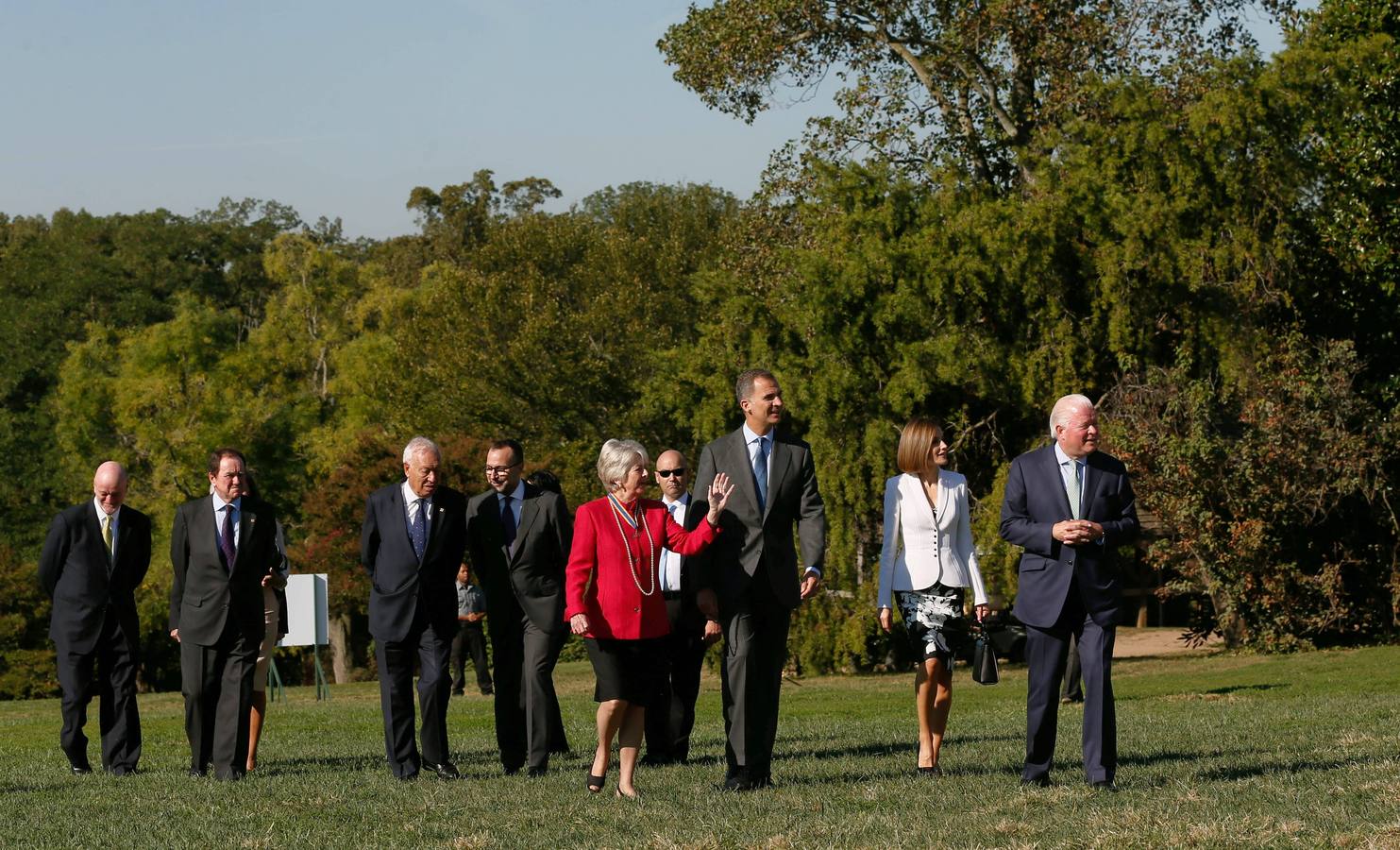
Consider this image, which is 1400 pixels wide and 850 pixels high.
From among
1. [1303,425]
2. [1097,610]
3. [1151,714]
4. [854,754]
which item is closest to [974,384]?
[1303,425]

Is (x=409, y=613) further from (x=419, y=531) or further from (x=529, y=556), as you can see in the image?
(x=529, y=556)

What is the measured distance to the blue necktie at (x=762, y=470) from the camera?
31.4 feet

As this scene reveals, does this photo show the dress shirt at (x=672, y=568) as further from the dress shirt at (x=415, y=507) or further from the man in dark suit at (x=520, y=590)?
the dress shirt at (x=415, y=507)

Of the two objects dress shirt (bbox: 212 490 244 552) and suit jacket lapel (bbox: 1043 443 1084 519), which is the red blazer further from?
dress shirt (bbox: 212 490 244 552)

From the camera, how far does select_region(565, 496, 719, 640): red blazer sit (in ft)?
30.3

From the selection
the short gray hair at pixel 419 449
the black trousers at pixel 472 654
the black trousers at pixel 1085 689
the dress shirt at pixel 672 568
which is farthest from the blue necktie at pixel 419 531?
the black trousers at pixel 472 654

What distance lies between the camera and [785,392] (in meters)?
30.2

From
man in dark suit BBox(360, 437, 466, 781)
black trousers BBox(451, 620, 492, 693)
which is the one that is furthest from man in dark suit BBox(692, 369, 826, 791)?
black trousers BBox(451, 620, 492, 693)

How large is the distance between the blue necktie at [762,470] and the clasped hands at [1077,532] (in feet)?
5.15

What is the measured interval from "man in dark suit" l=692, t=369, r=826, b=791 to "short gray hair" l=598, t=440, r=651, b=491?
1.15 ft

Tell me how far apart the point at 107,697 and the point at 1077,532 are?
679cm

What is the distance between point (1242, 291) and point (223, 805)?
2267 centimetres

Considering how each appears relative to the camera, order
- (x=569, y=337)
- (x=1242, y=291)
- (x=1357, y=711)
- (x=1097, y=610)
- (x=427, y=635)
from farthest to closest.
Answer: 1. (x=569, y=337)
2. (x=1242, y=291)
3. (x=1357, y=711)
4. (x=427, y=635)
5. (x=1097, y=610)

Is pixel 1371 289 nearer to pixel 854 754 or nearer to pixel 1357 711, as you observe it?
pixel 1357 711
